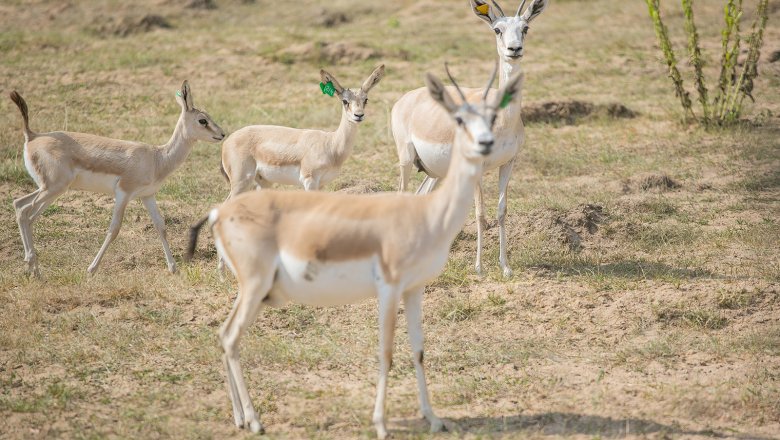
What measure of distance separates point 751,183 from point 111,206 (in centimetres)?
737

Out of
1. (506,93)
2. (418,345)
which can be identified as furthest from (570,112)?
(418,345)

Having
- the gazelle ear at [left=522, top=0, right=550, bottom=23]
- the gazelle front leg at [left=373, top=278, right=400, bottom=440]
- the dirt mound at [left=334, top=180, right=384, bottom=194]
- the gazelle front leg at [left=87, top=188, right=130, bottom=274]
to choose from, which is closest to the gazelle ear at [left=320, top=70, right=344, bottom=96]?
the dirt mound at [left=334, top=180, right=384, bottom=194]

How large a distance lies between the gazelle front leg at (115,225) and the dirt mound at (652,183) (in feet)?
18.2

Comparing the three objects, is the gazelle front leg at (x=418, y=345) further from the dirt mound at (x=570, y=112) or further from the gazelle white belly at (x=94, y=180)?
the dirt mound at (x=570, y=112)

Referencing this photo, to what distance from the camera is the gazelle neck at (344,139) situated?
9180 mm

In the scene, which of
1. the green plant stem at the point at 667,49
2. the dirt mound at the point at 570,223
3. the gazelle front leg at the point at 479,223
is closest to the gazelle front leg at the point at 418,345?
the gazelle front leg at the point at 479,223

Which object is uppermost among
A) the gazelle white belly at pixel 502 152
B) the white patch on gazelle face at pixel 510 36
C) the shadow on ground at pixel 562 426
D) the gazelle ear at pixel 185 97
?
the white patch on gazelle face at pixel 510 36

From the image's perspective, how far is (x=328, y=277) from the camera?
5305mm

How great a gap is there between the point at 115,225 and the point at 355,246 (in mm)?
4042

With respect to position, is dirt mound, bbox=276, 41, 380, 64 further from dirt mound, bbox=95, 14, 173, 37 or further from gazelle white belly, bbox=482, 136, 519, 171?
gazelle white belly, bbox=482, 136, 519, 171

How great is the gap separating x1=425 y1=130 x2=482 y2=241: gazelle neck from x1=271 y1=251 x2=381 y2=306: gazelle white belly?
449 mm

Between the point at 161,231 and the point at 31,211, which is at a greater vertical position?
the point at 31,211

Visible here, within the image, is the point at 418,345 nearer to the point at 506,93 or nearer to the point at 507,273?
the point at 506,93

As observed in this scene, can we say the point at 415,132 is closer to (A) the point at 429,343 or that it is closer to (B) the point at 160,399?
(A) the point at 429,343
